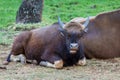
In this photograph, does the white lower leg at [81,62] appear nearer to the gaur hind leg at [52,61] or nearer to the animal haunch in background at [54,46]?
the animal haunch in background at [54,46]

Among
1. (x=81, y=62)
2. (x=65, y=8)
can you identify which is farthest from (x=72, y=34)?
(x=65, y=8)

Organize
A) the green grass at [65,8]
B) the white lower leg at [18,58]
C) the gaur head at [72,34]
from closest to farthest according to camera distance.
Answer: the gaur head at [72,34], the white lower leg at [18,58], the green grass at [65,8]

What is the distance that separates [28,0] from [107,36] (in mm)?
5875

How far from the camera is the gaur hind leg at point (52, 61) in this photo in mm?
8805

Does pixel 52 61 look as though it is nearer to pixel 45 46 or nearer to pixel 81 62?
pixel 45 46

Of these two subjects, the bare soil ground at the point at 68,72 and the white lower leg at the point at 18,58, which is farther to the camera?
the white lower leg at the point at 18,58

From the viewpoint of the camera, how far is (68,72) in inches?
333

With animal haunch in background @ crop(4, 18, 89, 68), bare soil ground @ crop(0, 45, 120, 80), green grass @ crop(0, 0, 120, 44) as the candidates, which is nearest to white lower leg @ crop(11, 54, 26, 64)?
animal haunch in background @ crop(4, 18, 89, 68)

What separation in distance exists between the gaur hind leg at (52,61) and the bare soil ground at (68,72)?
11 cm

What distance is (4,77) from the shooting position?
26.3 ft

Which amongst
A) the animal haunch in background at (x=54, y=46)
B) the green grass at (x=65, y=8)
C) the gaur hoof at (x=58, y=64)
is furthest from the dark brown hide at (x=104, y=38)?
the green grass at (x=65, y=8)

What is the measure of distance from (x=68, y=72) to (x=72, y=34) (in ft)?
2.23

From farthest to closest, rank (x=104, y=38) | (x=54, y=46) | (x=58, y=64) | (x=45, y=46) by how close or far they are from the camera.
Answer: (x=104, y=38) < (x=45, y=46) < (x=54, y=46) < (x=58, y=64)

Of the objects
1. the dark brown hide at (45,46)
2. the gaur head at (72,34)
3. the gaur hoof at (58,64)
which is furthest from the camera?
the dark brown hide at (45,46)
